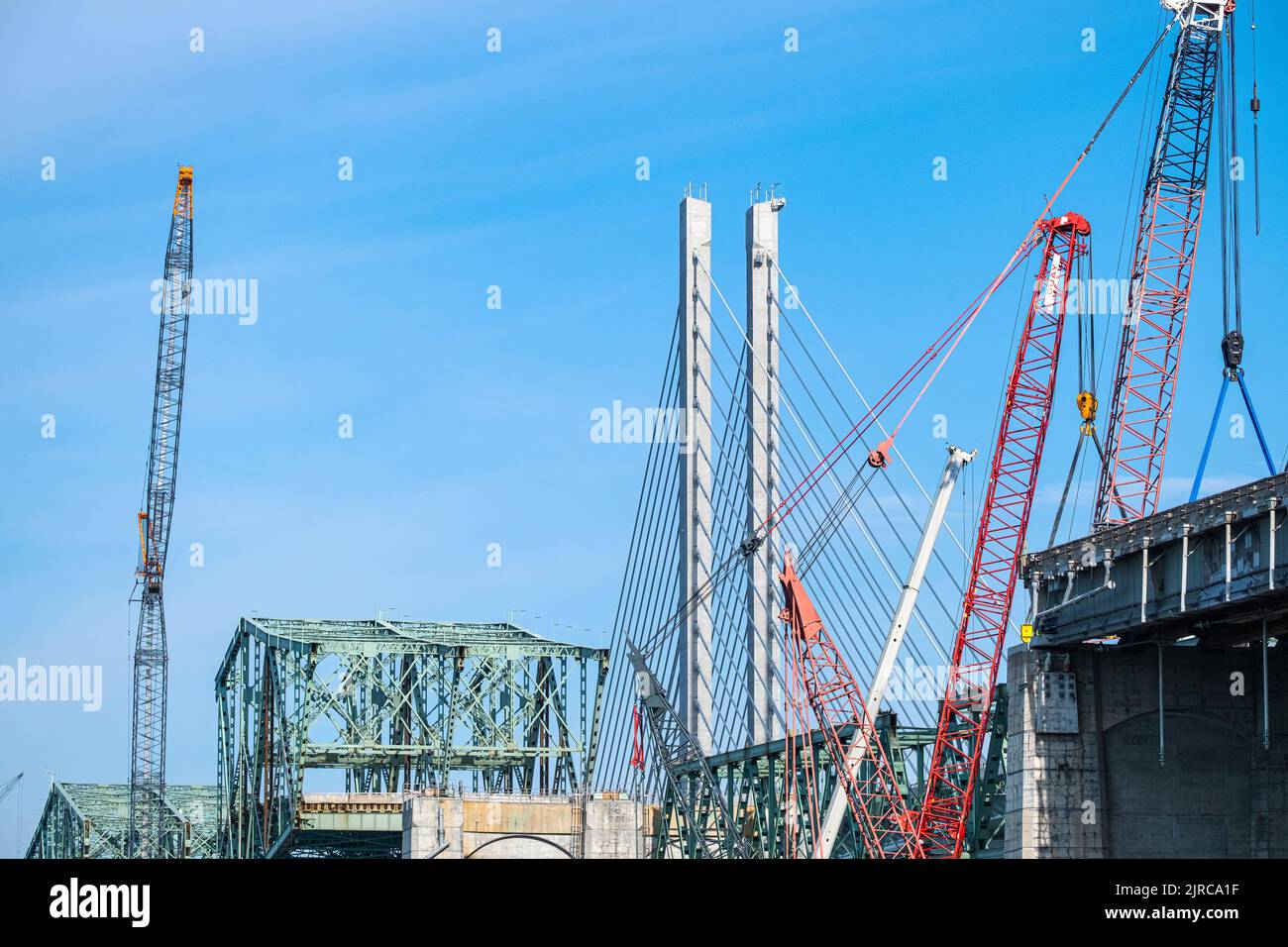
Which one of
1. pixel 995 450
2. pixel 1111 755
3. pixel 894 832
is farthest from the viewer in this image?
pixel 894 832

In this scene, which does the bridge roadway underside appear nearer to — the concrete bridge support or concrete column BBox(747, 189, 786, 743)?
the concrete bridge support

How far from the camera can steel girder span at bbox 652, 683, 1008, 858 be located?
290 ft

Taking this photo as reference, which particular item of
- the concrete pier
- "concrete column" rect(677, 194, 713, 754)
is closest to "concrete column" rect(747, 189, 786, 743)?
"concrete column" rect(677, 194, 713, 754)

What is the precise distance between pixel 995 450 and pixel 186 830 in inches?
4966

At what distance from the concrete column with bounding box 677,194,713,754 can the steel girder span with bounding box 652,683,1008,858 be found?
15.6 feet

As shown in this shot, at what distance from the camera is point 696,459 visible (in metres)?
110

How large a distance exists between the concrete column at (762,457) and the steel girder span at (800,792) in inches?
126

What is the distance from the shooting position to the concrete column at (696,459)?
105812 mm

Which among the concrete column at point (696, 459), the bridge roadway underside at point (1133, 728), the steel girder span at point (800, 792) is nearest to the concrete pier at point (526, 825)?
the steel girder span at point (800, 792)

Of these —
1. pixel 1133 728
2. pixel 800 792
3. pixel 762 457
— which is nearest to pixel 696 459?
pixel 762 457

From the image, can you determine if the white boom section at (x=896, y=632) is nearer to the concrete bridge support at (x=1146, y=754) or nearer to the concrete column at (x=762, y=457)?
the concrete column at (x=762, y=457)

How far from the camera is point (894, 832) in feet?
318

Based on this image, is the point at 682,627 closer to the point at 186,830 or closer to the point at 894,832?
the point at 894,832
